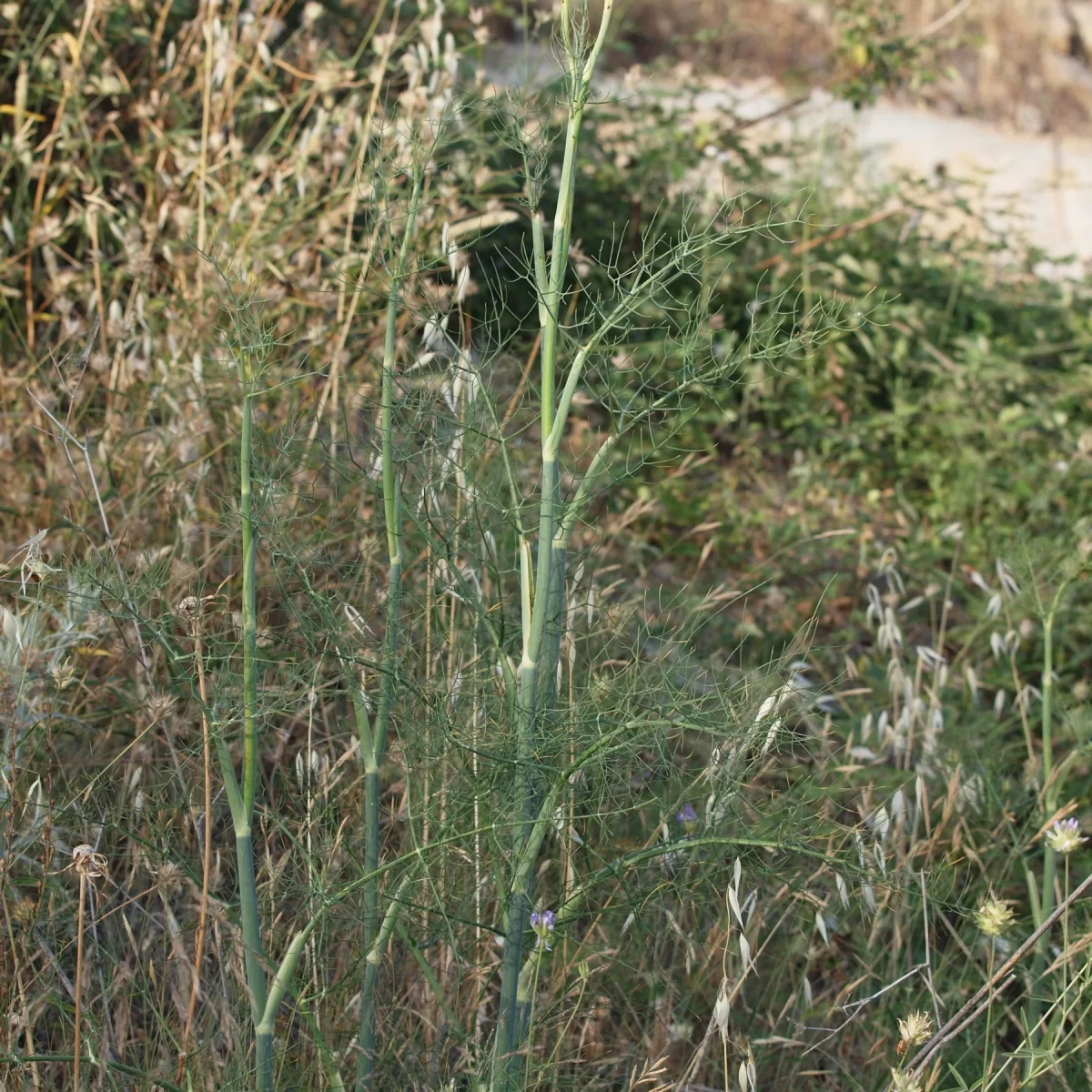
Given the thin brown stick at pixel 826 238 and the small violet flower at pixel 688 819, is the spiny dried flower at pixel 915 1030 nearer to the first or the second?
the small violet flower at pixel 688 819

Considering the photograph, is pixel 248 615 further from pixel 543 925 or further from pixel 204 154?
pixel 204 154

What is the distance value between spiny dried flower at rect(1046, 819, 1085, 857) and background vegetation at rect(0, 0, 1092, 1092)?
0.01 m

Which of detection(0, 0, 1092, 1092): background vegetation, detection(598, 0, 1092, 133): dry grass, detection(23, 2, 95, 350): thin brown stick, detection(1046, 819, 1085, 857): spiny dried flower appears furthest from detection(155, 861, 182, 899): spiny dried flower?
detection(598, 0, 1092, 133): dry grass

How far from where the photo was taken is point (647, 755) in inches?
96.2

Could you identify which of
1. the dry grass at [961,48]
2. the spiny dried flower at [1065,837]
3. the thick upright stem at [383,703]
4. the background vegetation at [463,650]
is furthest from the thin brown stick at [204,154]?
the dry grass at [961,48]

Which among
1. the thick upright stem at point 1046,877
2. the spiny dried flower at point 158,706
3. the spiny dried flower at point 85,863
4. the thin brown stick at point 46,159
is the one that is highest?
the thin brown stick at point 46,159

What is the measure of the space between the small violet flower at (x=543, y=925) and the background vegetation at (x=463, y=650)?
1cm

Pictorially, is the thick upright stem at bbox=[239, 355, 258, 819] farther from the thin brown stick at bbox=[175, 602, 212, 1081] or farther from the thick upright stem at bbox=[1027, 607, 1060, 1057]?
the thick upright stem at bbox=[1027, 607, 1060, 1057]

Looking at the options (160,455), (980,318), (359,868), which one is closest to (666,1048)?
(359,868)

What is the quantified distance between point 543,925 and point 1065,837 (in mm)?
718

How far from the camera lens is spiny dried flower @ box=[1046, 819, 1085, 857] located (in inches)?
65.5

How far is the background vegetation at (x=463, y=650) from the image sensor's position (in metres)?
1.54

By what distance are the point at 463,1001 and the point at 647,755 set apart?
723mm

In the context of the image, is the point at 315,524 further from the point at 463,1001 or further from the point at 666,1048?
the point at 666,1048
